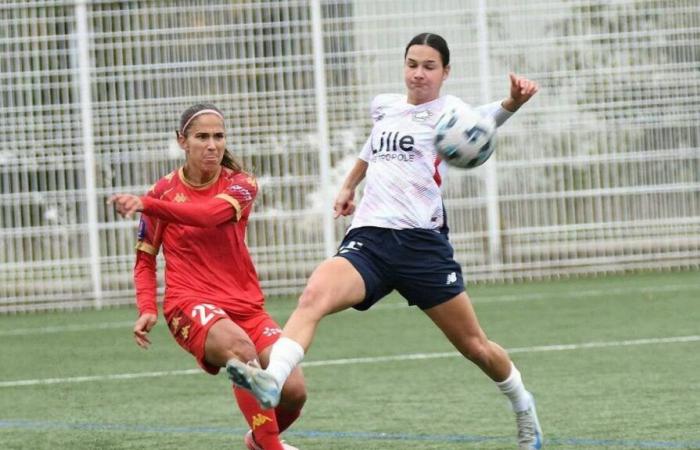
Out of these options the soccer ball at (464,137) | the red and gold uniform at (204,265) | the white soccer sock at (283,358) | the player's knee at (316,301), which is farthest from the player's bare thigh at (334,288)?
the soccer ball at (464,137)

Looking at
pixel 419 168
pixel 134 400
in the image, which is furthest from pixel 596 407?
pixel 134 400

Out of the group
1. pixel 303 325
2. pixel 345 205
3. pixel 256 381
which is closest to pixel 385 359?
pixel 345 205

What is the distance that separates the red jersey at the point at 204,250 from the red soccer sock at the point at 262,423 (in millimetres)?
383

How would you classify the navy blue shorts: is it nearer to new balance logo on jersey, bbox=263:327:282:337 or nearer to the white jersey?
the white jersey

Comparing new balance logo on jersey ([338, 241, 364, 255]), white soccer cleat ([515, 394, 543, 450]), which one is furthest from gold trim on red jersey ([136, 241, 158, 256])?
white soccer cleat ([515, 394, 543, 450])

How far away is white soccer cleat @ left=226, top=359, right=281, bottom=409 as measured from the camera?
556cm

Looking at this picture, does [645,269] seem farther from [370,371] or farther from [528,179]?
[370,371]

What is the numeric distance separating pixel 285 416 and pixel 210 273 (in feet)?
2.33

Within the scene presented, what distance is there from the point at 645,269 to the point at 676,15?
2745 mm

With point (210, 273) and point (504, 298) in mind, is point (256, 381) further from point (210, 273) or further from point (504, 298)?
point (504, 298)

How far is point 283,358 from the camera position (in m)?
5.79

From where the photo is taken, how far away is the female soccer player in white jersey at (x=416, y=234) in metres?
6.35

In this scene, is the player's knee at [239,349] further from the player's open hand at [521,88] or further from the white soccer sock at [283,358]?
the player's open hand at [521,88]

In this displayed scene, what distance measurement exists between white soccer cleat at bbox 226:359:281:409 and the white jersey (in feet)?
3.63
